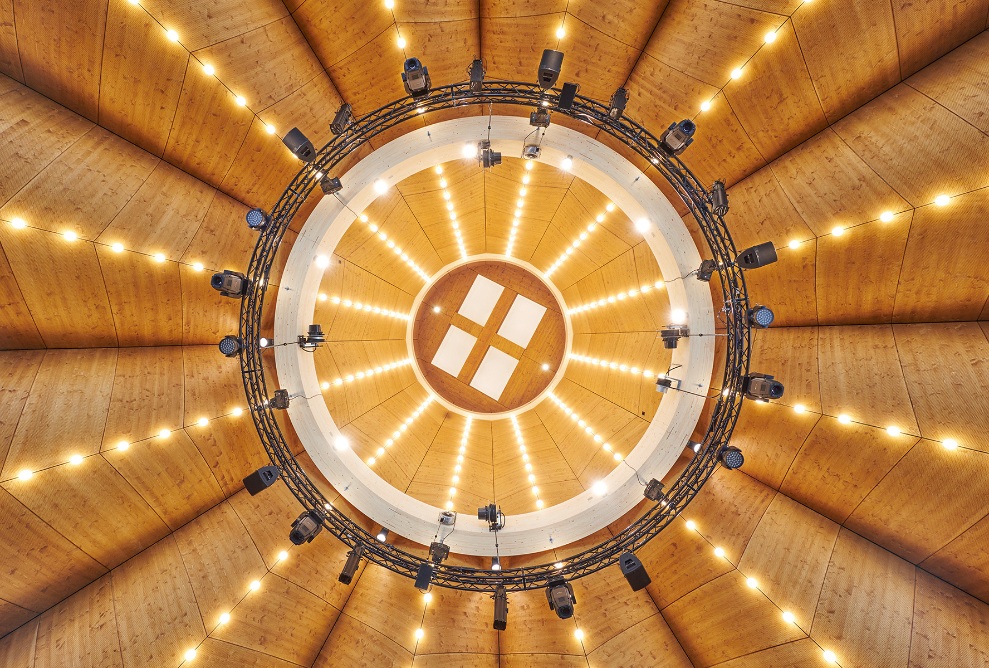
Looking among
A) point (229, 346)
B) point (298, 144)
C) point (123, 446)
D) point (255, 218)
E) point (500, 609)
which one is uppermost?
point (298, 144)

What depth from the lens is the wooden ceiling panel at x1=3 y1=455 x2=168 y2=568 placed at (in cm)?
736

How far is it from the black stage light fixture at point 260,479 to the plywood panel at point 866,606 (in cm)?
1046

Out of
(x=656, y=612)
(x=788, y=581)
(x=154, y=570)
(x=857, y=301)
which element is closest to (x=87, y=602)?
(x=154, y=570)

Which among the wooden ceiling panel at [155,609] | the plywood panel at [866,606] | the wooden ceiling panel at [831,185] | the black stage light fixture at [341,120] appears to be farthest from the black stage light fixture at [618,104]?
the wooden ceiling panel at [155,609]

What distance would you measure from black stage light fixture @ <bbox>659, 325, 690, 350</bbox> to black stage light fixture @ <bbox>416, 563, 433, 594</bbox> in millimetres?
7114

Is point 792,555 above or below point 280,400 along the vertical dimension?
above

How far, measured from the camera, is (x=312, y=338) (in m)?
9.92

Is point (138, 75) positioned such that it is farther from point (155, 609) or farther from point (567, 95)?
point (155, 609)

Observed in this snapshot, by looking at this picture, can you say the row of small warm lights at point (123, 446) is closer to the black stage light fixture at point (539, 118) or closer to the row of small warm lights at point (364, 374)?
the row of small warm lights at point (364, 374)

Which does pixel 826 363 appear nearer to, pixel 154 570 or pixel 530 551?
pixel 530 551

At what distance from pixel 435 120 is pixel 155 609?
439 inches

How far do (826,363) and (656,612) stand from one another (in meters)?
6.12

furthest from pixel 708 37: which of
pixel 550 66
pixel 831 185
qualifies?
pixel 831 185

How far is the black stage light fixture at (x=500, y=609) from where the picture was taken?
328 inches
